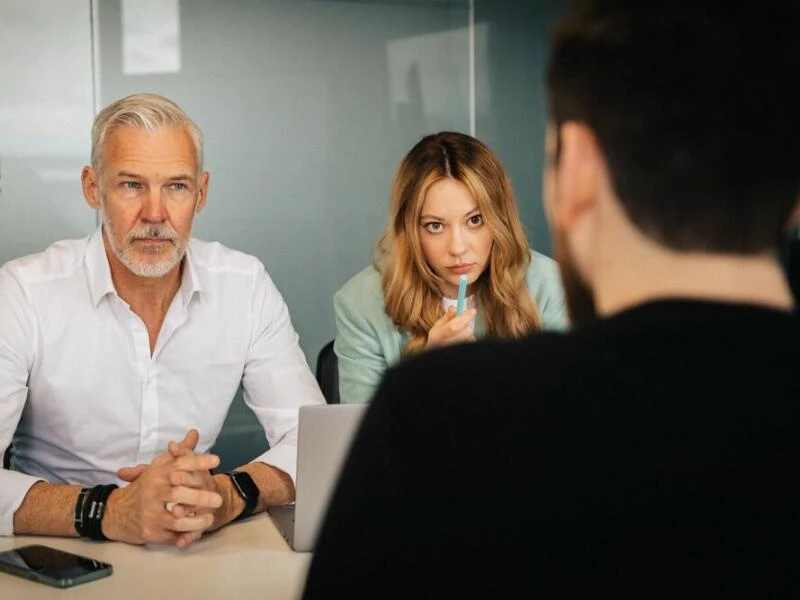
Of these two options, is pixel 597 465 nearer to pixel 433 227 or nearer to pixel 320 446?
pixel 320 446

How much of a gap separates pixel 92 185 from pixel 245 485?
829 millimetres

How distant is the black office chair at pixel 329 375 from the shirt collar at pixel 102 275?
53 cm

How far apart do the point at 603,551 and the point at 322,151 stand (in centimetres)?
317

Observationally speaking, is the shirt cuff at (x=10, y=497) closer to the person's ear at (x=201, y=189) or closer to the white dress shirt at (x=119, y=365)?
the white dress shirt at (x=119, y=365)

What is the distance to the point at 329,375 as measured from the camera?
271 cm

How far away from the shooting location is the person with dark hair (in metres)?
0.56

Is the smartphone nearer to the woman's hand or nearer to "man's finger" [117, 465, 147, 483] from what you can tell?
"man's finger" [117, 465, 147, 483]

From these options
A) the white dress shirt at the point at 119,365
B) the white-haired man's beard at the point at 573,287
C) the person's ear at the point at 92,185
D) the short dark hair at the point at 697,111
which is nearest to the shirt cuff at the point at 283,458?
the white dress shirt at the point at 119,365

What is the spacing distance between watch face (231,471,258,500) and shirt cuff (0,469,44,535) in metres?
0.33

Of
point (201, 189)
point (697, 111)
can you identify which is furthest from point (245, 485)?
point (697, 111)

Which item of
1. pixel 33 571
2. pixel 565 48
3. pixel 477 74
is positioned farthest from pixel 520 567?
pixel 477 74

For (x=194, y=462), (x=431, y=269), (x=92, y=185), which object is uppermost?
(x=92, y=185)

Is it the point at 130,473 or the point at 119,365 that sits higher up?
the point at 119,365

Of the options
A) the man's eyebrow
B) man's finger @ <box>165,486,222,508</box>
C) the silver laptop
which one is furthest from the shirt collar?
the silver laptop
